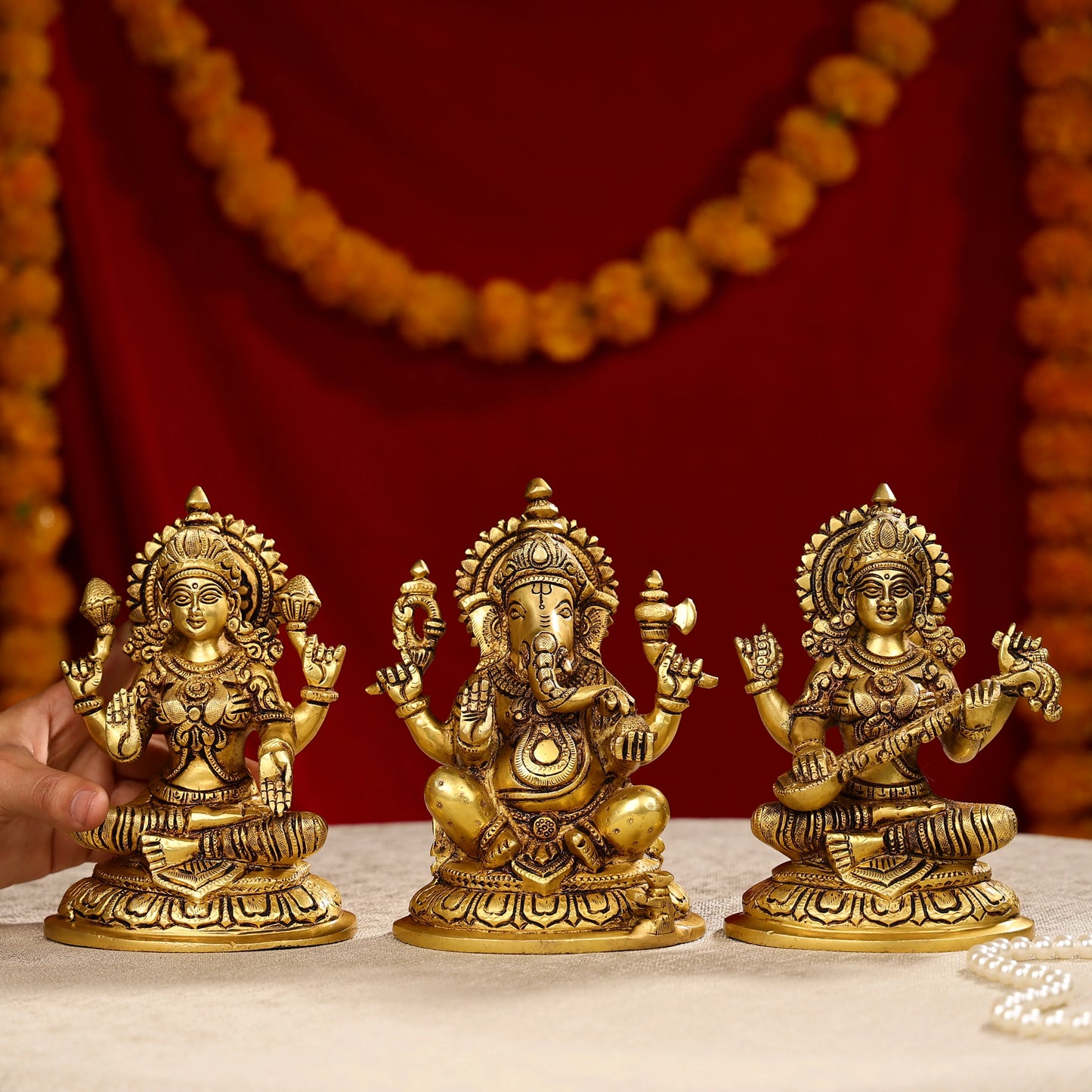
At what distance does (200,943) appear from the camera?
6.35ft

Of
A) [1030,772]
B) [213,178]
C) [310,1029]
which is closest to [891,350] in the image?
[1030,772]

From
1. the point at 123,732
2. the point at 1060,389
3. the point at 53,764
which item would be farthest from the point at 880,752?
the point at 1060,389

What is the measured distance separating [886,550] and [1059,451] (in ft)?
5.75

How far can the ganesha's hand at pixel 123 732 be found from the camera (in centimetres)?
208

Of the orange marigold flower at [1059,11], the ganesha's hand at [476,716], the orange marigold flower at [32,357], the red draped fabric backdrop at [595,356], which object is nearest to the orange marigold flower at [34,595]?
the red draped fabric backdrop at [595,356]

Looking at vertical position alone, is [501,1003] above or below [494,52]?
below

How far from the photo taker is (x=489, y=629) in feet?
6.98

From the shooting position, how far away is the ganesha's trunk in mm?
2023

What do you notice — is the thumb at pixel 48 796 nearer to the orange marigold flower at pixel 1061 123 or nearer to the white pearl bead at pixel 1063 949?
the white pearl bead at pixel 1063 949

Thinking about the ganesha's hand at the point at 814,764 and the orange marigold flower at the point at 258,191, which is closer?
the ganesha's hand at the point at 814,764

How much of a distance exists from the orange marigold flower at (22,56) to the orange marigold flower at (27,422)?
2.33 ft

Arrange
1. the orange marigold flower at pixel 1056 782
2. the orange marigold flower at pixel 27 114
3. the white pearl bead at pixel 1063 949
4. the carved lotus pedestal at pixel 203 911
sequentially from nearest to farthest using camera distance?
the white pearl bead at pixel 1063 949, the carved lotus pedestal at pixel 203 911, the orange marigold flower at pixel 27 114, the orange marigold flower at pixel 1056 782

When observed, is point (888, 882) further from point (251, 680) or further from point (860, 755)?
point (251, 680)

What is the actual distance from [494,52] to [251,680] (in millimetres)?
2142
